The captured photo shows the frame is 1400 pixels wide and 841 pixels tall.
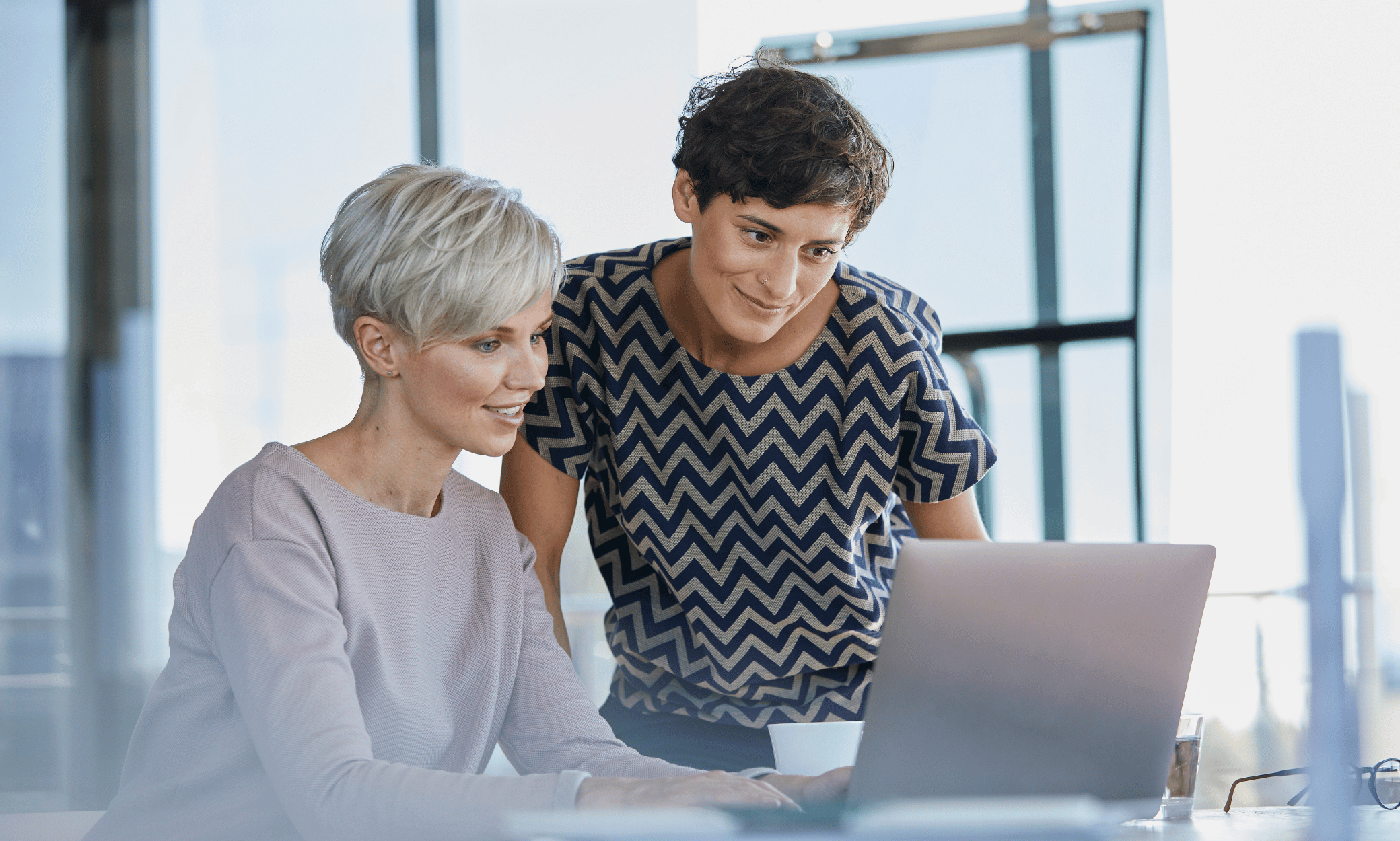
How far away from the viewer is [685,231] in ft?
12.6

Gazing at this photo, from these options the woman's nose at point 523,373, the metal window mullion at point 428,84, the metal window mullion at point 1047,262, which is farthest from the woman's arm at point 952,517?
the metal window mullion at point 428,84

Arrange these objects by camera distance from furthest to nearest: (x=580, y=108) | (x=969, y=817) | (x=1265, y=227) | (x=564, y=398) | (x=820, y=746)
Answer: (x=580, y=108)
(x=1265, y=227)
(x=564, y=398)
(x=820, y=746)
(x=969, y=817)

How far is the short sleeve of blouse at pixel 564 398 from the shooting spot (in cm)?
156

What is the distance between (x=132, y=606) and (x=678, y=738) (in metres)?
2.85

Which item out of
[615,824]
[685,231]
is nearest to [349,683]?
[615,824]

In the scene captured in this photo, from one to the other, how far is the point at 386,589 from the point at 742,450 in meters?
0.50

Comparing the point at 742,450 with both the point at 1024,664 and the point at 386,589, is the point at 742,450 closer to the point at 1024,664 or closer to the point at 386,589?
the point at 386,589

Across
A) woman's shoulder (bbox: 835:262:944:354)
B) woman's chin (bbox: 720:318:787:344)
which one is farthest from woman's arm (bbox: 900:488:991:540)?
woman's chin (bbox: 720:318:787:344)

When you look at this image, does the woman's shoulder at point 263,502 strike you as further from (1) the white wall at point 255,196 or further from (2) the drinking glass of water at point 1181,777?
(1) the white wall at point 255,196

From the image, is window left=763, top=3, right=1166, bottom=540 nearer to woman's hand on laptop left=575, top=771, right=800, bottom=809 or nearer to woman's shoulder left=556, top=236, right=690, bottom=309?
woman's shoulder left=556, top=236, right=690, bottom=309

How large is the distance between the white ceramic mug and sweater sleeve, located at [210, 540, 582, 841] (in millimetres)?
276

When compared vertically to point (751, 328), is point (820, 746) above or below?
below


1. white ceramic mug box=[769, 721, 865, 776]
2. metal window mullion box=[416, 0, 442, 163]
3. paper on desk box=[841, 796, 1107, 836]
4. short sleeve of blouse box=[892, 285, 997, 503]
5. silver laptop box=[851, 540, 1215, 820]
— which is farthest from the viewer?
metal window mullion box=[416, 0, 442, 163]

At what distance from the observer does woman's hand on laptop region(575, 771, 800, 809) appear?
88cm
